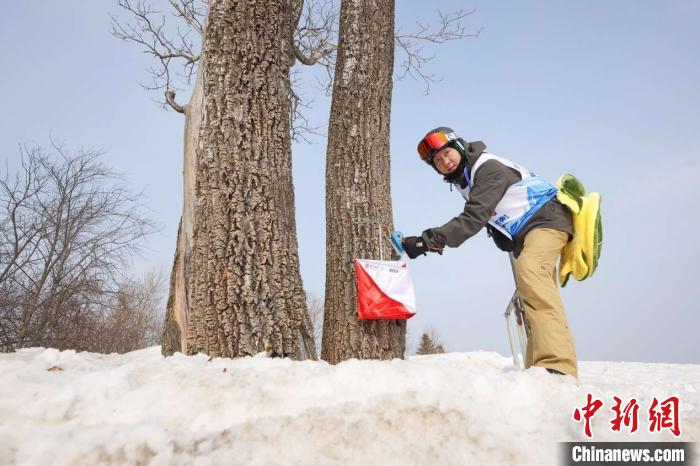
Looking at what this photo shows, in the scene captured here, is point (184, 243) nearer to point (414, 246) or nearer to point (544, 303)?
point (414, 246)

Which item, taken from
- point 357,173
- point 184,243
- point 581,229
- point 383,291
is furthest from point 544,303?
point 184,243

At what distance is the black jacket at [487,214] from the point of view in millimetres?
3178

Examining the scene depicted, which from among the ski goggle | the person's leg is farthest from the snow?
the ski goggle

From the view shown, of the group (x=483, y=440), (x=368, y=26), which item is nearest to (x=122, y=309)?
(x=368, y=26)

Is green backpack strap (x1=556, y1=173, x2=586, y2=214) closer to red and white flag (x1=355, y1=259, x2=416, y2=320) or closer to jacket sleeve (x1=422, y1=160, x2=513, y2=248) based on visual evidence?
jacket sleeve (x1=422, y1=160, x2=513, y2=248)

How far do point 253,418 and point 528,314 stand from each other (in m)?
2.00

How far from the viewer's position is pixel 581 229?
3246 millimetres

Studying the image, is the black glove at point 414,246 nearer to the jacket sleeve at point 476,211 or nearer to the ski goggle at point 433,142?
the jacket sleeve at point 476,211

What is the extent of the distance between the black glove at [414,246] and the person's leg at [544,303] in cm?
65

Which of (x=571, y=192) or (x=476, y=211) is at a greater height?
(x=571, y=192)

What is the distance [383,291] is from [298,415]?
1.79 m

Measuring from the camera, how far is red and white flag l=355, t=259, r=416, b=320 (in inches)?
137

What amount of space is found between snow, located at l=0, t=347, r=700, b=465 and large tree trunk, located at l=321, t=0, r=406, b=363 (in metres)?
1.29

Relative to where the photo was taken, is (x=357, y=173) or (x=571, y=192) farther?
(x=357, y=173)
